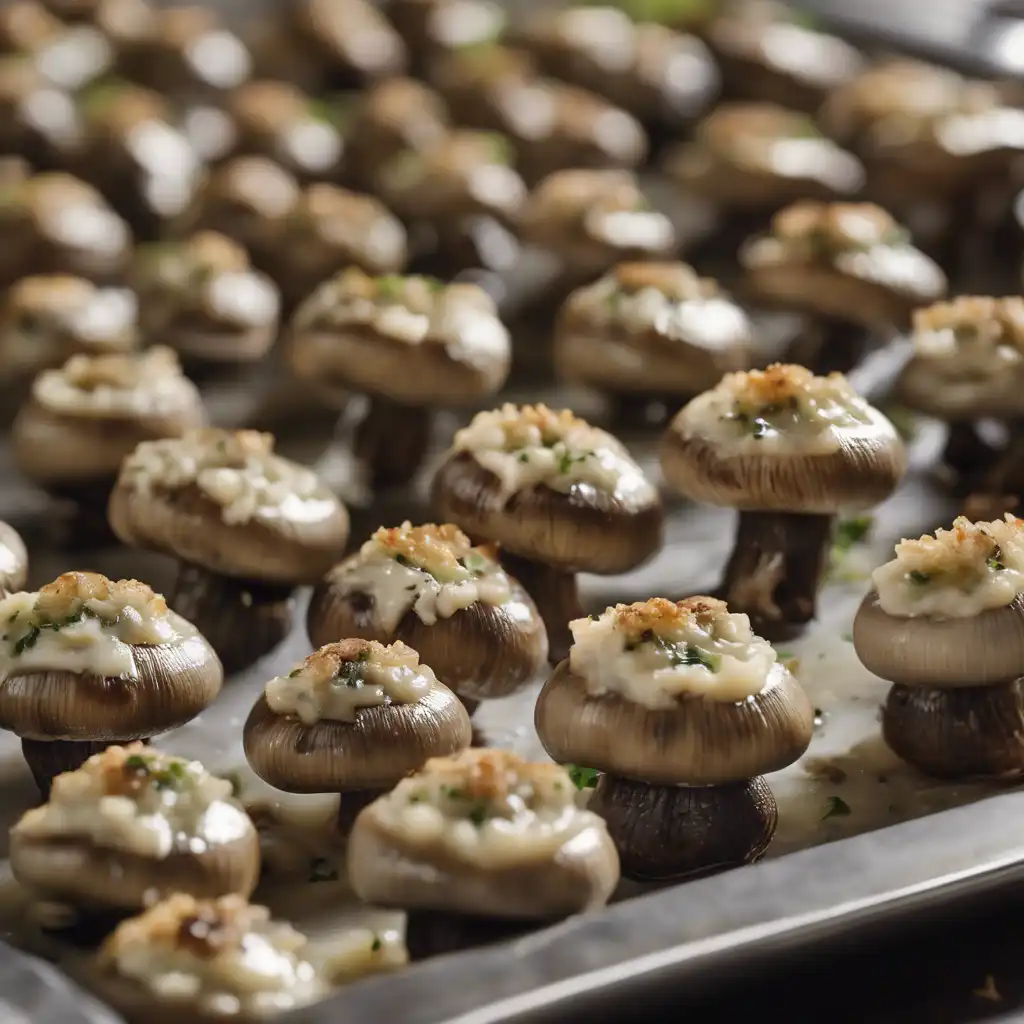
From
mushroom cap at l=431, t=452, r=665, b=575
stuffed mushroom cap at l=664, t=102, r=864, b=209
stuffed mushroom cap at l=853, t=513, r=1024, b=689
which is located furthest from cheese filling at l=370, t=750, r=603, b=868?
stuffed mushroom cap at l=664, t=102, r=864, b=209

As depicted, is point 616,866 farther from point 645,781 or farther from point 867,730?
point 867,730

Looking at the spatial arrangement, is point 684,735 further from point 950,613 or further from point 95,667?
point 95,667

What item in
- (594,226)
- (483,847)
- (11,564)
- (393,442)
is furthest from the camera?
(594,226)

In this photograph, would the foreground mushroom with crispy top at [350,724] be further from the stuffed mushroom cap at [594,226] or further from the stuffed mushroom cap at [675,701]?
the stuffed mushroom cap at [594,226]

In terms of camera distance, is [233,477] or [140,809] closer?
[140,809]

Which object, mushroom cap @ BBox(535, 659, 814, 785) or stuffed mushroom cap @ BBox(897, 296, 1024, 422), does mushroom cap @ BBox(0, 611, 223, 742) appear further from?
stuffed mushroom cap @ BBox(897, 296, 1024, 422)

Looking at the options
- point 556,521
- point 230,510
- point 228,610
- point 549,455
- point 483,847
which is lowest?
point 228,610

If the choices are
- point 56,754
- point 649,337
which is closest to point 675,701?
point 56,754
